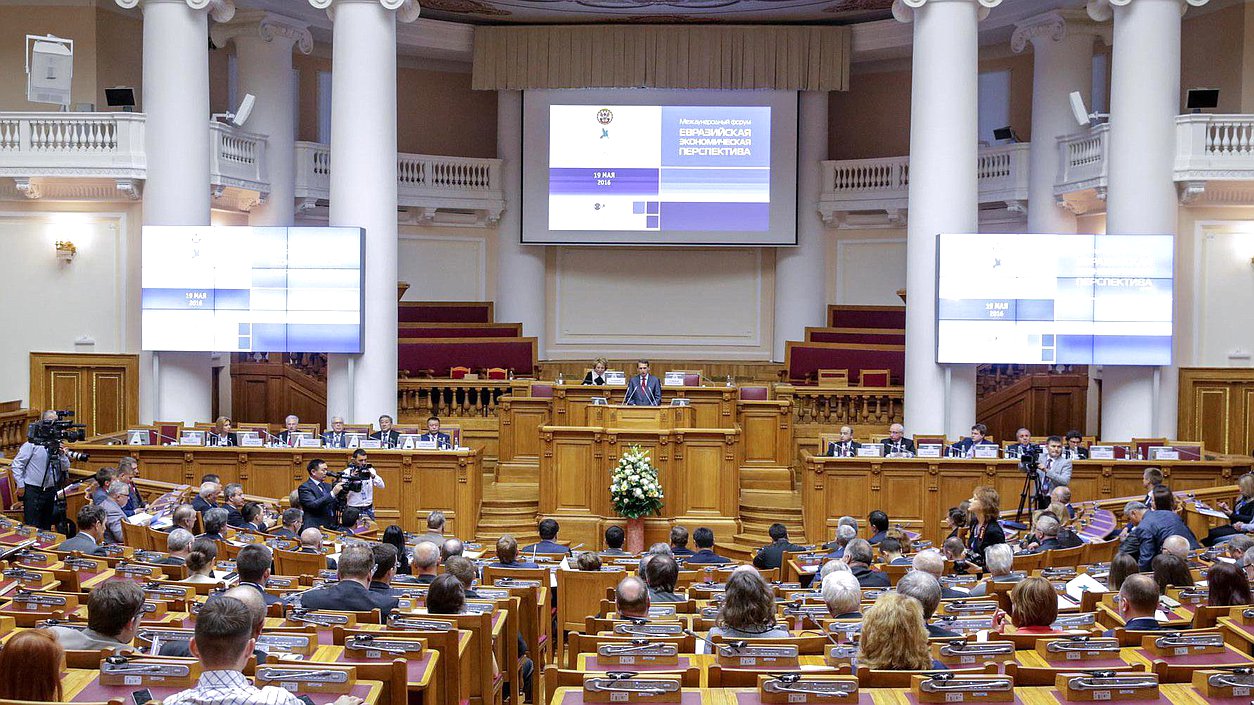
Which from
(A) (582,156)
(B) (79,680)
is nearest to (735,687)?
(B) (79,680)

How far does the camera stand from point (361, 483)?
1083 centimetres

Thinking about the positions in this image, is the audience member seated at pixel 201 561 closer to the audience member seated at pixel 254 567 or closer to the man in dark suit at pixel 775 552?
the audience member seated at pixel 254 567

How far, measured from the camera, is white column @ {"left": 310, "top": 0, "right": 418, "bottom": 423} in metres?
15.1

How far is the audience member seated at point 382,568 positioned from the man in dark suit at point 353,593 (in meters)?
0.08

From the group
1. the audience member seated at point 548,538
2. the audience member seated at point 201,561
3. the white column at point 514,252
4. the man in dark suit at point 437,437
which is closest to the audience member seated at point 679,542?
the audience member seated at point 548,538

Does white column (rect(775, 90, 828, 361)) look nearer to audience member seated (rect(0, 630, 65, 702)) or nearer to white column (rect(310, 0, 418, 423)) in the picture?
white column (rect(310, 0, 418, 423))

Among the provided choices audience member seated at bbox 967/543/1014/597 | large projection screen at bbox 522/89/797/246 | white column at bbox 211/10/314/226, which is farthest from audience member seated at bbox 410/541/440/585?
large projection screen at bbox 522/89/797/246

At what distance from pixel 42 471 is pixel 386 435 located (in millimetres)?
3339

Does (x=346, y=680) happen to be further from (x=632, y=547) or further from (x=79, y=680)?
(x=632, y=547)

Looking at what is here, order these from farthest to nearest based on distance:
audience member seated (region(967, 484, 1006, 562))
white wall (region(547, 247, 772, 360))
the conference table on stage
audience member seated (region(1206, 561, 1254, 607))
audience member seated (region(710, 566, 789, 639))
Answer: white wall (region(547, 247, 772, 360)) → the conference table on stage → audience member seated (region(967, 484, 1006, 562)) → audience member seated (region(1206, 561, 1254, 607)) → audience member seated (region(710, 566, 789, 639))

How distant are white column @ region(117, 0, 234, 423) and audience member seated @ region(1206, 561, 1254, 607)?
39.7 ft

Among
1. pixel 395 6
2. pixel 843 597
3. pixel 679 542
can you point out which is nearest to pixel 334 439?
pixel 395 6

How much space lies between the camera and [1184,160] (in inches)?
579

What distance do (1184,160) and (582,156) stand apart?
27.9 feet
